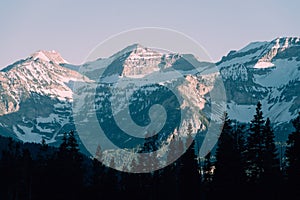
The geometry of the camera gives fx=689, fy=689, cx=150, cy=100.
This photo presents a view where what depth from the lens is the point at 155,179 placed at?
115m

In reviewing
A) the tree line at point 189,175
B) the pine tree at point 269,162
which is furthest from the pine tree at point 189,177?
the pine tree at point 269,162

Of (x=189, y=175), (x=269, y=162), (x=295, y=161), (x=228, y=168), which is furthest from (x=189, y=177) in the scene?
(x=295, y=161)

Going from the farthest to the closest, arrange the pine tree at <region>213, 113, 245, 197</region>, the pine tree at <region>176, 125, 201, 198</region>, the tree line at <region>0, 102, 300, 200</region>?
the pine tree at <region>176, 125, 201, 198</region> < the pine tree at <region>213, 113, 245, 197</region> < the tree line at <region>0, 102, 300, 200</region>

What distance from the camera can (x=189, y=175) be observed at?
105188 millimetres

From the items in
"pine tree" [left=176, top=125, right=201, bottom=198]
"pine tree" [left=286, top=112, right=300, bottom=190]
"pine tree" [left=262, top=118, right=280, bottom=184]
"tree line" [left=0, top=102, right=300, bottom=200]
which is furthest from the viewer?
"pine tree" [left=176, top=125, right=201, bottom=198]

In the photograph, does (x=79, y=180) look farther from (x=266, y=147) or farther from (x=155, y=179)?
(x=266, y=147)

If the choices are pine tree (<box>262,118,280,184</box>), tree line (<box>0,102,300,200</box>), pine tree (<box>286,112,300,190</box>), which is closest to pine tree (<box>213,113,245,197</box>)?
tree line (<box>0,102,300,200</box>)

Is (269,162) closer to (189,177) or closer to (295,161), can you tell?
(295,161)

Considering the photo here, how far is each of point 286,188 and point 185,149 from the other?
110 ft

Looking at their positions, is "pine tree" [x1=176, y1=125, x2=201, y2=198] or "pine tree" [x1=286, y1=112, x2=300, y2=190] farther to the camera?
"pine tree" [x1=176, y1=125, x2=201, y2=198]

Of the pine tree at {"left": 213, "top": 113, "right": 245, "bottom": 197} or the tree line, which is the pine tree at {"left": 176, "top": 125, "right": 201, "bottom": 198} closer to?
the tree line

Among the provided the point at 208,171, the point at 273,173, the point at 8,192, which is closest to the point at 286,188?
the point at 273,173

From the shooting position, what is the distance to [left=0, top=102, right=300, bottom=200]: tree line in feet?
270

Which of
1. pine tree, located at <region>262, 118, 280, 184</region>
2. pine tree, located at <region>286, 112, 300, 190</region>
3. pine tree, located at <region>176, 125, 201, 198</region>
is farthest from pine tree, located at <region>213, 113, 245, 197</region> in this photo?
pine tree, located at <region>176, 125, 201, 198</region>
